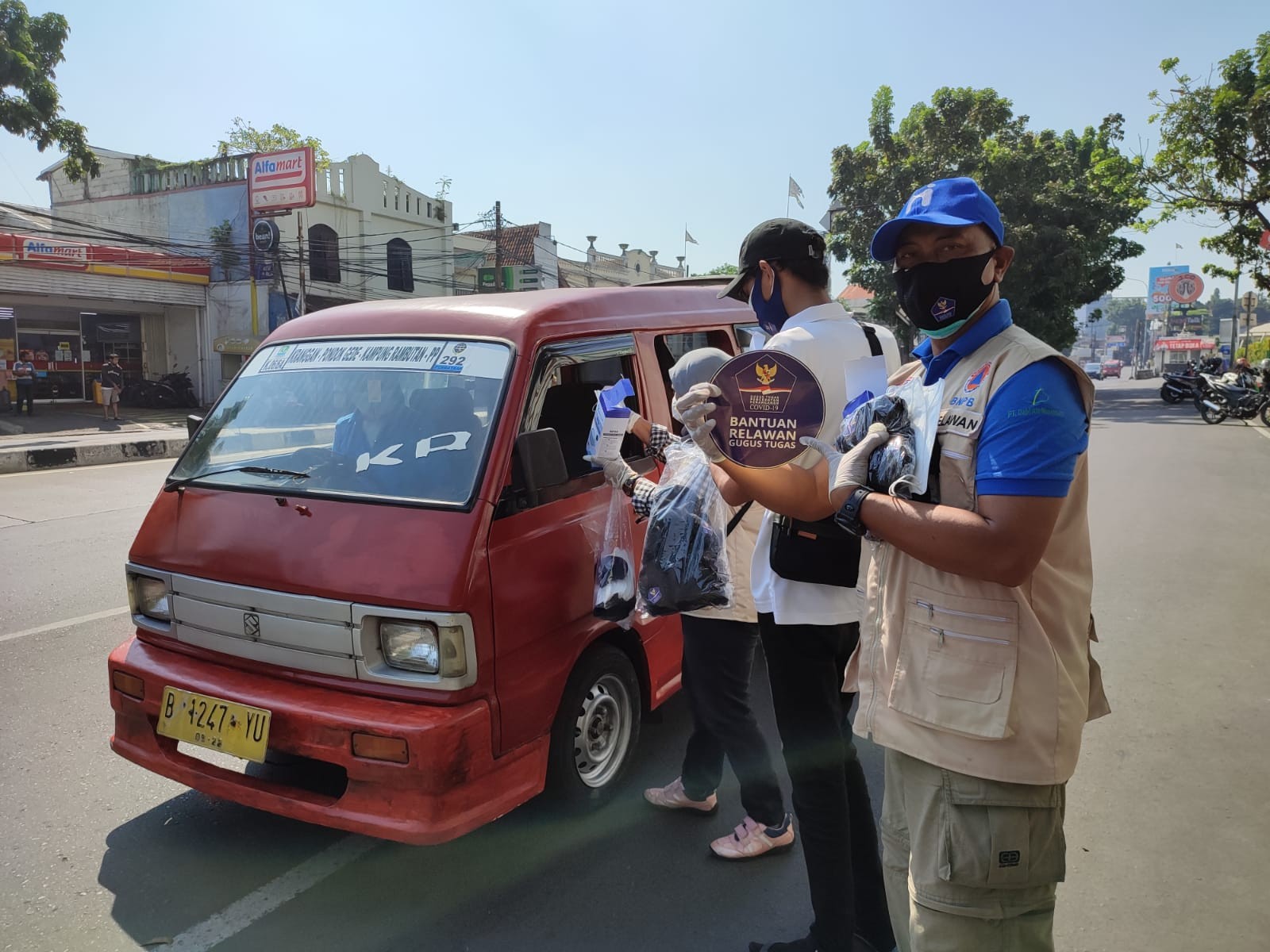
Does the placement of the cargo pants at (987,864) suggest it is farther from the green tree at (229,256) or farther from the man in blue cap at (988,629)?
the green tree at (229,256)

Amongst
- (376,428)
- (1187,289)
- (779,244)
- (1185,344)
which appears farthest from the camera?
(1185,344)

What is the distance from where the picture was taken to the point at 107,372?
66.7 feet

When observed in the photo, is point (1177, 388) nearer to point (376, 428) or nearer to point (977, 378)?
point (376, 428)

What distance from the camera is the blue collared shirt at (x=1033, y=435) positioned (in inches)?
53.7

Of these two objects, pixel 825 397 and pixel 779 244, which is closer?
pixel 825 397

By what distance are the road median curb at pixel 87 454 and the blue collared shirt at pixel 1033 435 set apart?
49.7ft

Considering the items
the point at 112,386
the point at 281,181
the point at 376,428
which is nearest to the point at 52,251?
the point at 112,386

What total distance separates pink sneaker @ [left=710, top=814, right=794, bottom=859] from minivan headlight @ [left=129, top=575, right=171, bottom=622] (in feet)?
6.70

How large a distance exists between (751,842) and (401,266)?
3065 centimetres

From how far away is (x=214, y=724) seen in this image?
2.54 metres

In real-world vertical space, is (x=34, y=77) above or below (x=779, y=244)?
above

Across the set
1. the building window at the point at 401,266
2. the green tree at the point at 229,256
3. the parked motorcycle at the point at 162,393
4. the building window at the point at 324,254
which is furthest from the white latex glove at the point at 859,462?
the building window at the point at 401,266

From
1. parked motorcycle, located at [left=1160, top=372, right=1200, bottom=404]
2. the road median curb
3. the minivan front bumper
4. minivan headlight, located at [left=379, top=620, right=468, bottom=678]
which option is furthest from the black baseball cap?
parked motorcycle, located at [left=1160, top=372, right=1200, bottom=404]

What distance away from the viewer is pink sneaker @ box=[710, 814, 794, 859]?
2775mm
